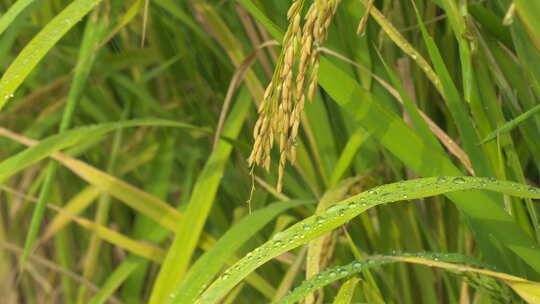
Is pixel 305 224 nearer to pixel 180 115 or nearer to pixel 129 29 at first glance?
pixel 180 115

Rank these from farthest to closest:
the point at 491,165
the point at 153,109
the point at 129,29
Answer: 1. the point at 129,29
2. the point at 153,109
3. the point at 491,165

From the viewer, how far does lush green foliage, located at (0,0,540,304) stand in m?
0.74

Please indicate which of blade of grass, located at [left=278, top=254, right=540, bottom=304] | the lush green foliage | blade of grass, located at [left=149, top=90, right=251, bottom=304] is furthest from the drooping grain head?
blade of grass, located at [left=149, top=90, right=251, bottom=304]

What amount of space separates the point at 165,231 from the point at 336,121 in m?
0.35

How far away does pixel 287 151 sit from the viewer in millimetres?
601

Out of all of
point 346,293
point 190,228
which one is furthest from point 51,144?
point 346,293

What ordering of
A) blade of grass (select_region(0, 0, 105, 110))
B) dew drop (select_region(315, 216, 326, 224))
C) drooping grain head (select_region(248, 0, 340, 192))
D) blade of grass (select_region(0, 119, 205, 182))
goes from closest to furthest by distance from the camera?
drooping grain head (select_region(248, 0, 340, 192)) → dew drop (select_region(315, 216, 326, 224)) → blade of grass (select_region(0, 0, 105, 110)) → blade of grass (select_region(0, 119, 205, 182))

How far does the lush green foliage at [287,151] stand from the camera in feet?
2.43

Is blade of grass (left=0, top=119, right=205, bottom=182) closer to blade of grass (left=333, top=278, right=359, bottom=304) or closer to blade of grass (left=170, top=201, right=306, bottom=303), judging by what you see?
blade of grass (left=170, top=201, right=306, bottom=303)

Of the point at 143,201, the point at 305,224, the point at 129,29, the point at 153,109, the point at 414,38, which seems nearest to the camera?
the point at 305,224

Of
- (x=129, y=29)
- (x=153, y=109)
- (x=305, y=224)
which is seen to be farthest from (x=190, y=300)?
(x=129, y=29)

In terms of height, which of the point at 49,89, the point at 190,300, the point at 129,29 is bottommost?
the point at 190,300

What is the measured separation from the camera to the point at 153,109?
131 centimetres

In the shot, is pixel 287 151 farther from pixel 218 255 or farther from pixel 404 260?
pixel 218 255
